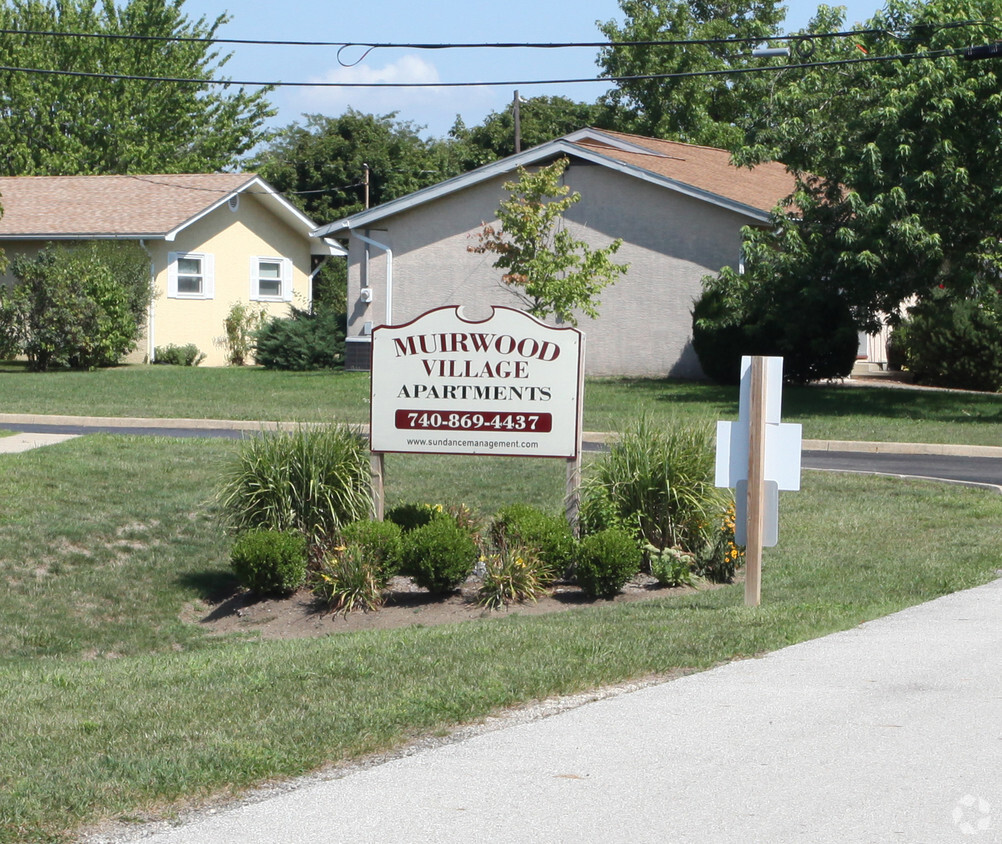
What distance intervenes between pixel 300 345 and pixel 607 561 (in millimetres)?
23362

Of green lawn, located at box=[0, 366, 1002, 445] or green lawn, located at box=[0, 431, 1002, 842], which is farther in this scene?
green lawn, located at box=[0, 366, 1002, 445]

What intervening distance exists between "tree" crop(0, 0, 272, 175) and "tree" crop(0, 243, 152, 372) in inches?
757

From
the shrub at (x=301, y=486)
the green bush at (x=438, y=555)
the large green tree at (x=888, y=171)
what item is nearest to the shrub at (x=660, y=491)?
the green bush at (x=438, y=555)

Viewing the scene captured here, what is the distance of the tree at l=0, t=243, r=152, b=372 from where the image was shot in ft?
97.7

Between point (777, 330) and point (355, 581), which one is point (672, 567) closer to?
point (355, 581)

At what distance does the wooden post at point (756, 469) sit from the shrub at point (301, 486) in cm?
407

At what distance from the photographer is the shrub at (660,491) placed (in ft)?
36.4

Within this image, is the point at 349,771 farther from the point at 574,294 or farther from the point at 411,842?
the point at 574,294

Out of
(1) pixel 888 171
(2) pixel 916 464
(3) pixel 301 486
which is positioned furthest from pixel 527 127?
(3) pixel 301 486

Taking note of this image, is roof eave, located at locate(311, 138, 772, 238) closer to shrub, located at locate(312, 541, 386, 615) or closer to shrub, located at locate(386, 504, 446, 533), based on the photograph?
shrub, located at locate(386, 504, 446, 533)

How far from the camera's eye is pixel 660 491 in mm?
11125

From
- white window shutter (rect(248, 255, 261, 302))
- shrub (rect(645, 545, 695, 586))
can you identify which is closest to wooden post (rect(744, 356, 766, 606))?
shrub (rect(645, 545, 695, 586))

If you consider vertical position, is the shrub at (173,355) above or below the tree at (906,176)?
below

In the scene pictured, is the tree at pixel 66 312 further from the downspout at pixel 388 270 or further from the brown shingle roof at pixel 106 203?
the downspout at pixel 388 270
